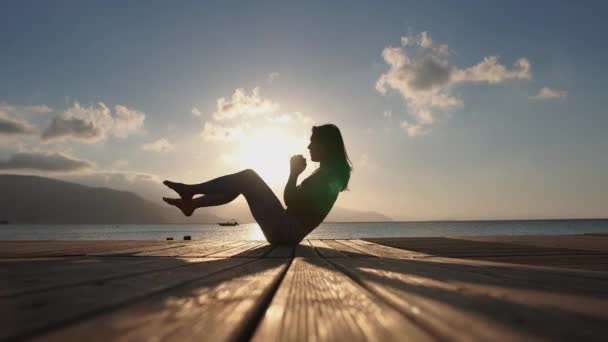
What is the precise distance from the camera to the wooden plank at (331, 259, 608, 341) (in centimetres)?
51

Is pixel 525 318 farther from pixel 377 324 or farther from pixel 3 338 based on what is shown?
pixel 3 338

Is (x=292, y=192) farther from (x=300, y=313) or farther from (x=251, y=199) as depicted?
(x=300, y=313)

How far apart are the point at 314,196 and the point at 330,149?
0.77 metres

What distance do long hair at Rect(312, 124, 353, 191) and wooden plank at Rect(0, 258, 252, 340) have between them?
3.87m

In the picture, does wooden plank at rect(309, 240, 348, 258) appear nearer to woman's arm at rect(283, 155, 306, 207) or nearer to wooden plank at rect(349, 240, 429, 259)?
wooden plank at rect(349, 240, 429, 259)

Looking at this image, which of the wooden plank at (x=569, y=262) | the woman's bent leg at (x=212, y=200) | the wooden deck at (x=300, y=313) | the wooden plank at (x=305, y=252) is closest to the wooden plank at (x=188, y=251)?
the woman's bent leg at (x=212, y=200)

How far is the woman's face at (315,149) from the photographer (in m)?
4.87

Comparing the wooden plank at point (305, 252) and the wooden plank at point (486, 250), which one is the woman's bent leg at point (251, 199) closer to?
the wooden plank at point (305, 252)

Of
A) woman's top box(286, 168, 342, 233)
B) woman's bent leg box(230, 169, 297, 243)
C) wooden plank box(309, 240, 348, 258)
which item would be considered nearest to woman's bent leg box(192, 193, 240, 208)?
woman's bent leg box(230, 169, 297, 243)

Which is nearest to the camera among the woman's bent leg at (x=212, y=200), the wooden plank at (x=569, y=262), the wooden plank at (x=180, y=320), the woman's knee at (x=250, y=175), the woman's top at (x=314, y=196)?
the wooden plank at (x=180, y=320)

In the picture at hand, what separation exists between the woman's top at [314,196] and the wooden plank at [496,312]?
352cm

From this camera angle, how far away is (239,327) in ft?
1.76

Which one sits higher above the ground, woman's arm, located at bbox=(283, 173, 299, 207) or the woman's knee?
the woman's knee

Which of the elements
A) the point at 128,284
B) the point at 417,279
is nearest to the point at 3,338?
the point at 128,284
